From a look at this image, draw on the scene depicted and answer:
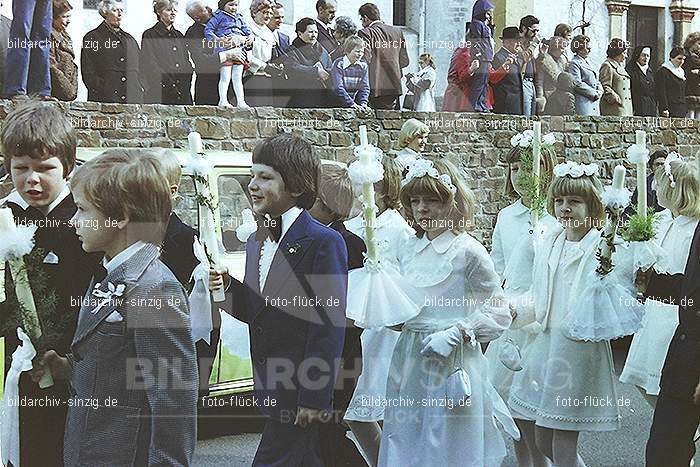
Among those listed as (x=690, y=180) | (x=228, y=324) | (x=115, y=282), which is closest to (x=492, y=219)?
(x=690, y=180)

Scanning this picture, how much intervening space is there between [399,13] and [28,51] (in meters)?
3.99

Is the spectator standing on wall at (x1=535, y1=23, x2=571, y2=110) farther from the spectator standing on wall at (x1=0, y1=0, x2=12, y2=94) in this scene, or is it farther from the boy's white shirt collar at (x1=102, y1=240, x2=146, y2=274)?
the boy's white shirt collar at (x1=102, y1=240, x2=146, y2=274)

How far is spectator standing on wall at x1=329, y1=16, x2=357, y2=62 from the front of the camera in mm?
8781

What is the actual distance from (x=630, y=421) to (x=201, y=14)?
3.56m

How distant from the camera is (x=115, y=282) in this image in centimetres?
456

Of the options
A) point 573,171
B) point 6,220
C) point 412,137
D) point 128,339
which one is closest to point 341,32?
point 412,137

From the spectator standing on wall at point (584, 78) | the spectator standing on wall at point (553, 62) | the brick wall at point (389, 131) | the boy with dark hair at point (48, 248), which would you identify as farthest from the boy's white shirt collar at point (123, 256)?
the spectator standing on wall at point (584, 78)

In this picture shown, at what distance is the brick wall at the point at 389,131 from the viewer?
23.4 feet

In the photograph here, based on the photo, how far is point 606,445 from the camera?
274 inches

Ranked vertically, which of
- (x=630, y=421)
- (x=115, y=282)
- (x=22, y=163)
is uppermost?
(x=22, y=163)

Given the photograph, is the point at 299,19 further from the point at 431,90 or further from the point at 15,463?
the point at 15,463

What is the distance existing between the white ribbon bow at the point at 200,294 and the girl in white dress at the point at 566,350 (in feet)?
5.04

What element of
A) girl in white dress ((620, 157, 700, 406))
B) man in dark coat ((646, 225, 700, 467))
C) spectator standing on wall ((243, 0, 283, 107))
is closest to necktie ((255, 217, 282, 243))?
man in dark coat ((646, 225, 700, 467))

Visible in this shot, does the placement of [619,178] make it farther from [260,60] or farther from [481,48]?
[481,48]
